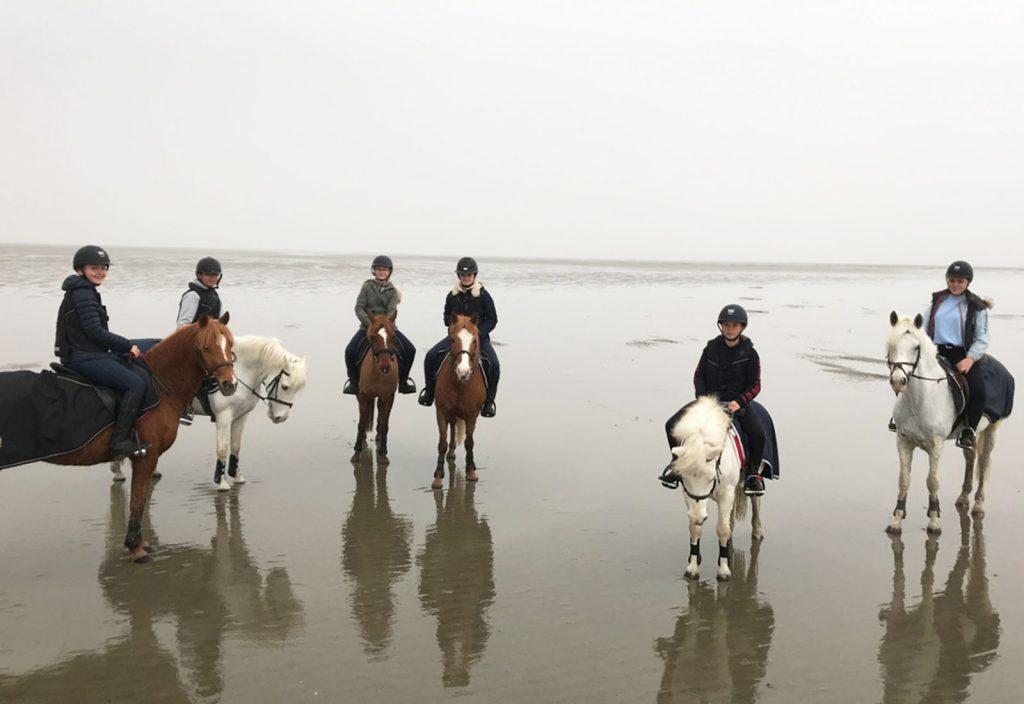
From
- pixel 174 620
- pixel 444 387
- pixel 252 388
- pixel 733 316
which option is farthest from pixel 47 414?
pixel 733 316

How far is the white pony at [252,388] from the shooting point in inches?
361

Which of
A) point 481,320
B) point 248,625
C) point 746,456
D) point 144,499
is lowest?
point 248,625

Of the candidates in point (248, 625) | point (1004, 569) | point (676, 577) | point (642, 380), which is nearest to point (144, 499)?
point (248, 625)

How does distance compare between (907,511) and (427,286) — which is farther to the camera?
(427,286)

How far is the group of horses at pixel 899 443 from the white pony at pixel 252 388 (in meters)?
5.00

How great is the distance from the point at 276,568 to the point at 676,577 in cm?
364

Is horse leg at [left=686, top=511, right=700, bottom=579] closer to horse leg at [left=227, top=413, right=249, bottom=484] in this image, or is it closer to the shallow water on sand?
the shallow water on sand

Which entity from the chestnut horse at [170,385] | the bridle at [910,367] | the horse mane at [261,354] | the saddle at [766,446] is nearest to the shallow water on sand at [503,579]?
the chestnut horse at [170,385]

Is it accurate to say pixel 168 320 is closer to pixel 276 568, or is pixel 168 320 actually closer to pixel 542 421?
pixel 542 421

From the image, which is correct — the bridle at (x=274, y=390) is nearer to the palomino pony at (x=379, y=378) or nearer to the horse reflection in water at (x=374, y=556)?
the palomino pony at (x=379, y=378)

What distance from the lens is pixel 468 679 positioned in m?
5.07

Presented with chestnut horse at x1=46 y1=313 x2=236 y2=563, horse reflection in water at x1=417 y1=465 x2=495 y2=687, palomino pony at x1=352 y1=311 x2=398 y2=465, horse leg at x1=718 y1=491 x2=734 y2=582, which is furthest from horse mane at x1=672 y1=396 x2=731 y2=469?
palomino pony at x1=352 y1=311 x2=398 y2=465

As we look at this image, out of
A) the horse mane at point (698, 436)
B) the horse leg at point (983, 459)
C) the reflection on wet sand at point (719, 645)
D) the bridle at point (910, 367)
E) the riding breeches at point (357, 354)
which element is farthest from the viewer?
the riding breeches at point (357, 354)

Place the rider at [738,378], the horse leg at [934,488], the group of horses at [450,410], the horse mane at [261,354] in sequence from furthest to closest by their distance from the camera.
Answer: the horse mane at [261,354] < the horse leg at [934,488] < the rider at [738,378] < the group of horses at [450,410]
